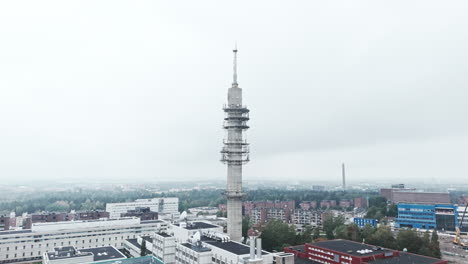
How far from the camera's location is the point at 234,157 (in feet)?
156

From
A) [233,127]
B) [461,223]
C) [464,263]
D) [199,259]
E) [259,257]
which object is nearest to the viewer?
[259,257]

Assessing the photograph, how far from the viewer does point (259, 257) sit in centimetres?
3344

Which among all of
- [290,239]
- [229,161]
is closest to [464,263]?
[290,239]

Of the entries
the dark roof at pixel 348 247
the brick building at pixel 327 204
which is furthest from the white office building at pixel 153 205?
the dark roof at pixel 348 247

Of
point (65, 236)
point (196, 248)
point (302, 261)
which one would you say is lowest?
point (302, 261)

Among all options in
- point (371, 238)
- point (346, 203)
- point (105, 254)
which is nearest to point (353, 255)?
point (371, 238)

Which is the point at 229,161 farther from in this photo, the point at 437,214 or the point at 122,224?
the point at 437,214

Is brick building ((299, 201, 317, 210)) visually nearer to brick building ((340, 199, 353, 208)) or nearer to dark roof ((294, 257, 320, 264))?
brick building ((340, 199, 353, 208))

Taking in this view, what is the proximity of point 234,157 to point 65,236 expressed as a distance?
3608cm

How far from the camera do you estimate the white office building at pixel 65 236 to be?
56.3 m

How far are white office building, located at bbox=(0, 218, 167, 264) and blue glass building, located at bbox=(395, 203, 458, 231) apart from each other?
6267 cm

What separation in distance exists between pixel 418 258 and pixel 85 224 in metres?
54.2

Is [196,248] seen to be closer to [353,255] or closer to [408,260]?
[353,255]

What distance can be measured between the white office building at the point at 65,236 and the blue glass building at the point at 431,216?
62670 millimetres
